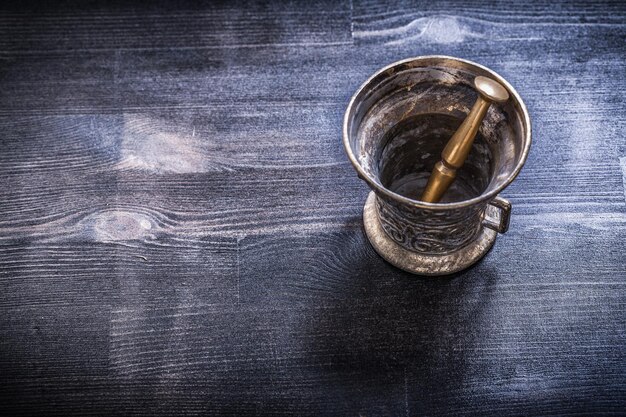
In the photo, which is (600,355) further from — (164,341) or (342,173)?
(164,341)

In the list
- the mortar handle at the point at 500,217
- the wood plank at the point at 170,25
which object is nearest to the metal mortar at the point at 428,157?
the mortar handle at the point at 500,217

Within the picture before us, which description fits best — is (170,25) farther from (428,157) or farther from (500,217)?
(500,217)

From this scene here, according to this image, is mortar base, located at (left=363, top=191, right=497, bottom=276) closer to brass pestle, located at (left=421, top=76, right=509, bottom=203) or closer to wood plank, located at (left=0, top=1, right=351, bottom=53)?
brass pestle, located at (left=421, top=76, right=509, bottom=203)

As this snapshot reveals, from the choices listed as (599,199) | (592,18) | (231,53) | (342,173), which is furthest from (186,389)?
(592,18)

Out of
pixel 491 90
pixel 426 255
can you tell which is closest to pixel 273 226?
pixel 426 255

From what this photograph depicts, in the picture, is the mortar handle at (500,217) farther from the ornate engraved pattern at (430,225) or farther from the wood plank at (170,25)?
the wood plank at (170,25)
